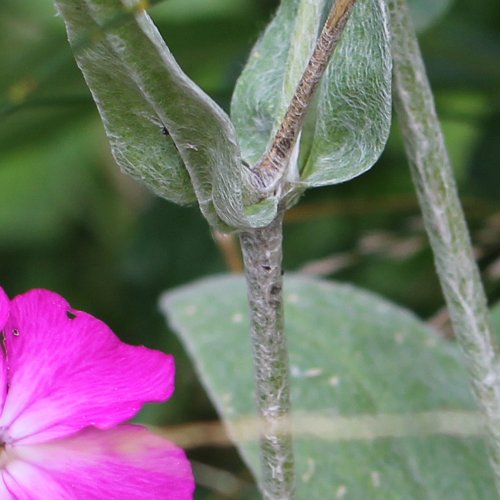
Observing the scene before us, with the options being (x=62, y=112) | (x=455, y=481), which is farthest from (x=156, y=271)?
(x=455, y=481)

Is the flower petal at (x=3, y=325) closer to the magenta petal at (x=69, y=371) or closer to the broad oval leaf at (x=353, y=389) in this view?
the magenta petal at (x=69, y=371)

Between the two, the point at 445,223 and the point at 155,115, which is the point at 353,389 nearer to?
the point at 445,223

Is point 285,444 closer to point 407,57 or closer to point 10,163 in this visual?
point 407,57

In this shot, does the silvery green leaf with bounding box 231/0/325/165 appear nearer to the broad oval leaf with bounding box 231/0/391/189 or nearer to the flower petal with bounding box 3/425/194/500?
the broad oval leaf with bounding box 231/0/391/189

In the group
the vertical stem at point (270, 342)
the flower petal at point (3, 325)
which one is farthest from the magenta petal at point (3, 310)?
the vertical stem at point (270, 342)

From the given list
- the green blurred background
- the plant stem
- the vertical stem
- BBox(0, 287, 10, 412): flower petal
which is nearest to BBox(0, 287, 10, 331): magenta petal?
BBox(0, 287, 10, 412): flower petal
